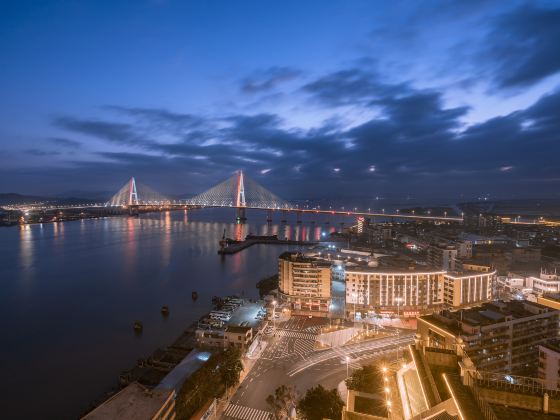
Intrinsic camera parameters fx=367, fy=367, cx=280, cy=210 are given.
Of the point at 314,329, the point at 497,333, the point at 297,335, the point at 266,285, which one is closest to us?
the point at 497,333

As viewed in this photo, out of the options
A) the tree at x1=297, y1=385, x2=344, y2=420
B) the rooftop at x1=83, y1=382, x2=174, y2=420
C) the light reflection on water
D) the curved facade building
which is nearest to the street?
the tree at x1=297, y1=385, x2=344, y2=420

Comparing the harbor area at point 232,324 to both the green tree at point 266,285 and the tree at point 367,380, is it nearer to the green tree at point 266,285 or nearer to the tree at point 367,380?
the green tree at point 266,285

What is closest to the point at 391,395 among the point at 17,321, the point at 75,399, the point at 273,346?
the point at 273,346

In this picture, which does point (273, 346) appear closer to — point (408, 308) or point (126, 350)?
point (126, 350)

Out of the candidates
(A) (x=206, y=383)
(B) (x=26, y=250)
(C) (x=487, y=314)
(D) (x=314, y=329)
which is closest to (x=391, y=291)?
(D) (x=314, y=329)

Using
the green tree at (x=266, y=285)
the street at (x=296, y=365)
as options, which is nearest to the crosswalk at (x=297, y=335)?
the street at (x=296, y=365)

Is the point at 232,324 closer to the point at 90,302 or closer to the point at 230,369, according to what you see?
the point at 230,369

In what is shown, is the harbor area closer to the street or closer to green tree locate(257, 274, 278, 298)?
the street
